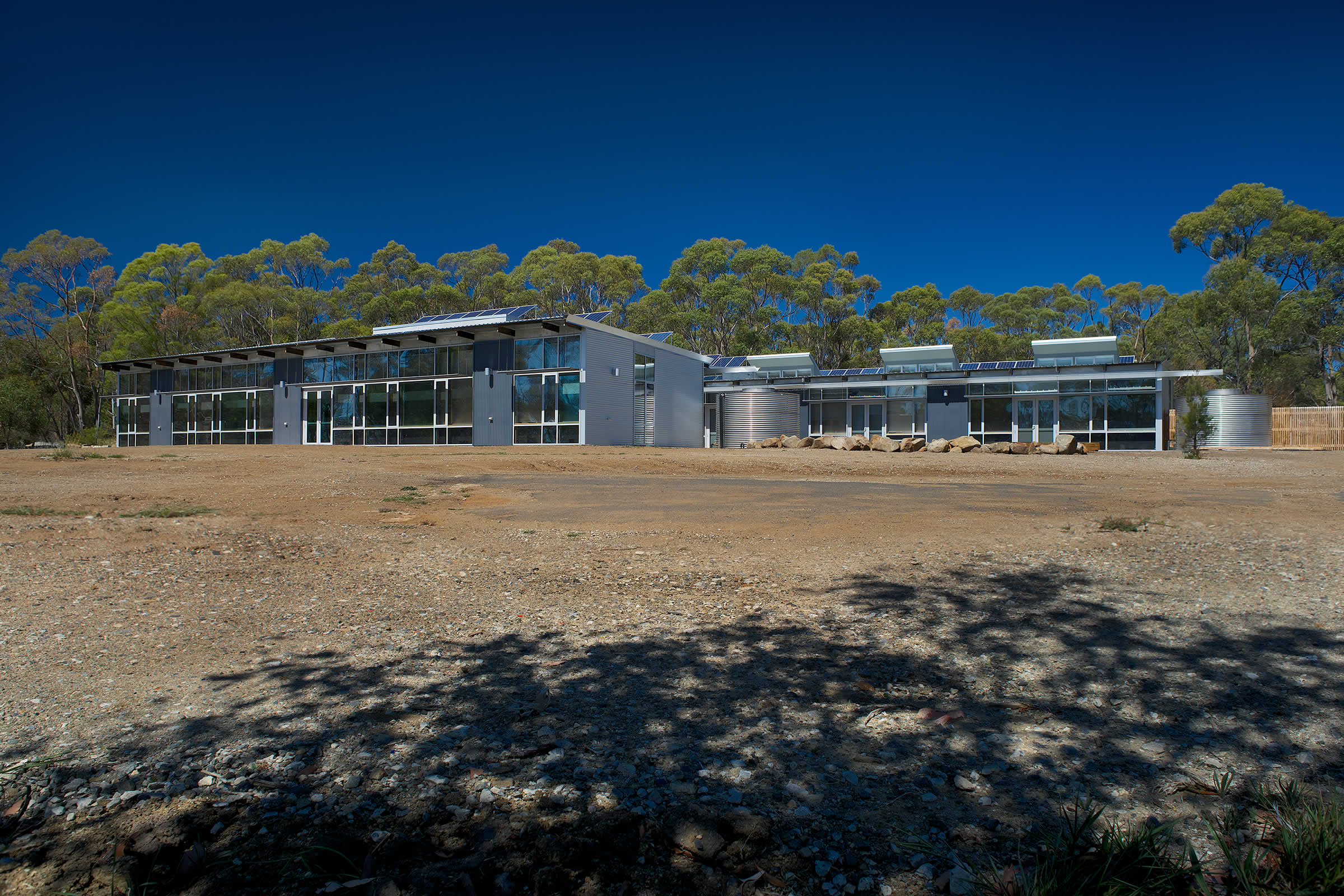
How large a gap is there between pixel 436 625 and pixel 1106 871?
128 inches

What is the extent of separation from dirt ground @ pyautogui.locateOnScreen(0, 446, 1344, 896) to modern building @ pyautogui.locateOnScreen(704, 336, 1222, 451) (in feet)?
Answer: 77.9

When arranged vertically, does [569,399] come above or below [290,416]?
above

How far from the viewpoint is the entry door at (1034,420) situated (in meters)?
29.4

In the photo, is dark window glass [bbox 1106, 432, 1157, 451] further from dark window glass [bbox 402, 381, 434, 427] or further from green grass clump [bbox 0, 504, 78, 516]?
green grass clump [bbox 0, 504, 78, 516]

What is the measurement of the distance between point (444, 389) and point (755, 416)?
12.6 meters

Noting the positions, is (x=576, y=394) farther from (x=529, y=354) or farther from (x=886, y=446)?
(x=886, y=446)

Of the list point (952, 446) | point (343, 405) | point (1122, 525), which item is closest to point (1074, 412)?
point (952, 446)

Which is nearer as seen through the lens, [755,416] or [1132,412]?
[1132,412]

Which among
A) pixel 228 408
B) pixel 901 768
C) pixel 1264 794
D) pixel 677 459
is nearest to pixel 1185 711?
pixel 1264 794

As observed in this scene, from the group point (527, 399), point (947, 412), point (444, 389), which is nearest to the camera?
point (527, 399)

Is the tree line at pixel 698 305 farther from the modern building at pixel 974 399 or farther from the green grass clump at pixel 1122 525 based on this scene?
the green grass clump at pixel 1122 525

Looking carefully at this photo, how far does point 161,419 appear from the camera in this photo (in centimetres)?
3541

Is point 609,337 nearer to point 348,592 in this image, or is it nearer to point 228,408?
point 228,408

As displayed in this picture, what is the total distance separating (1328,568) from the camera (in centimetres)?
510
